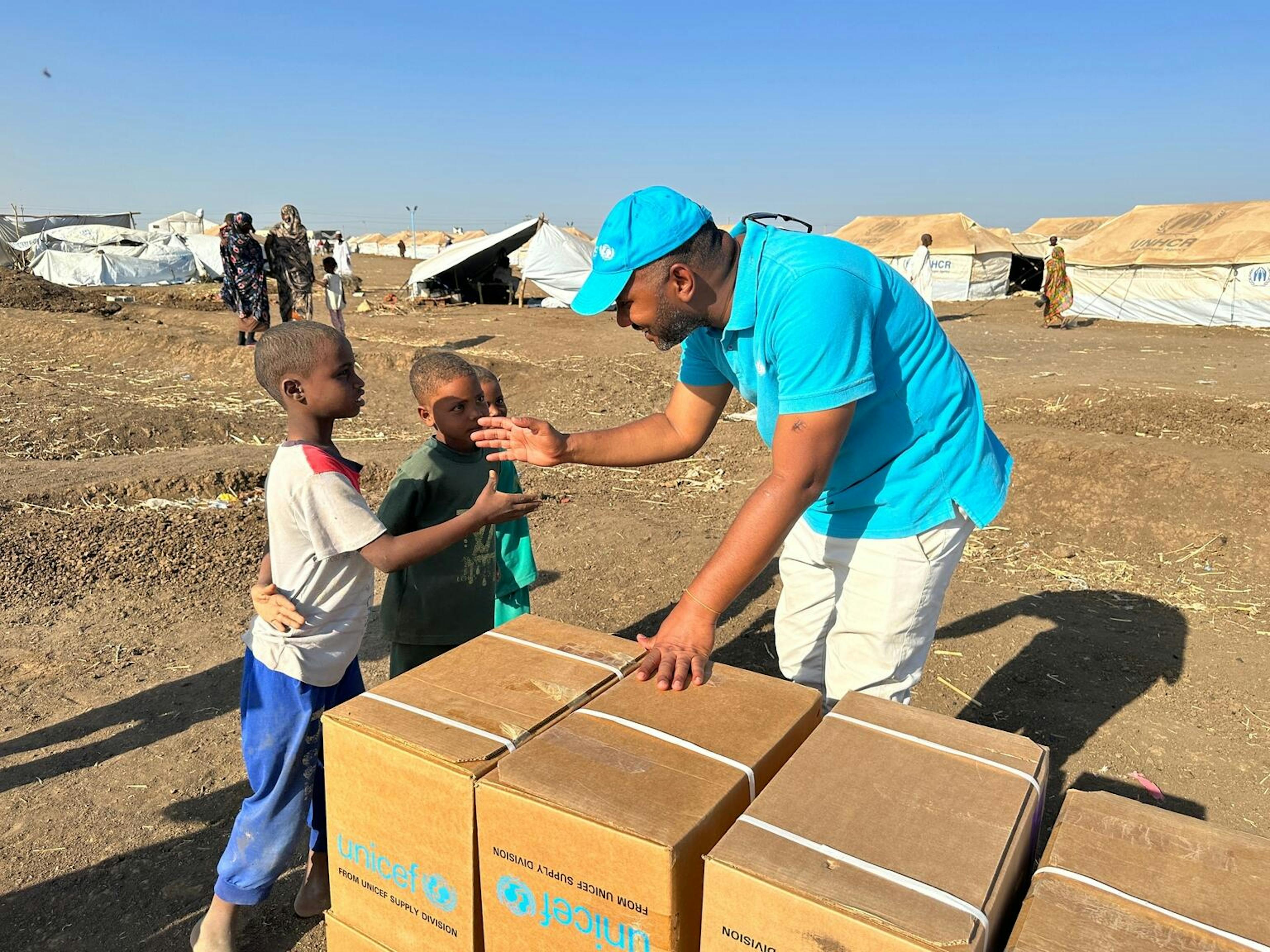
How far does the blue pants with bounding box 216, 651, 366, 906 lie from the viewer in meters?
2.08

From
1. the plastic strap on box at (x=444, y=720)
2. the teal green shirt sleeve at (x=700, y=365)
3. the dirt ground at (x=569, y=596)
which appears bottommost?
the dirt ground at (x=569, y=596)

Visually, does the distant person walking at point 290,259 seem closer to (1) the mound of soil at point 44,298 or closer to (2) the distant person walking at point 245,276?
(2) the distant person walking at point 245,276

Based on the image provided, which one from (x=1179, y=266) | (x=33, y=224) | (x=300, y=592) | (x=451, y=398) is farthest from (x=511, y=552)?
(x=33, y=224)

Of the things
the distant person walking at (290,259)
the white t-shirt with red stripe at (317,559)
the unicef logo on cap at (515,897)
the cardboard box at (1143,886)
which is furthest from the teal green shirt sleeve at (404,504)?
the distant person walking at (290,259)

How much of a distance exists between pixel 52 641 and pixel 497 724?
11.6ft

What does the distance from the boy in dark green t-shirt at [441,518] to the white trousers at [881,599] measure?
3.78 feet

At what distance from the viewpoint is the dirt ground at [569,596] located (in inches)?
110

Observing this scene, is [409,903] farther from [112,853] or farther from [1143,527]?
[1143,527]

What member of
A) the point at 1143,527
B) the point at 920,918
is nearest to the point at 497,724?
the point at 920,918

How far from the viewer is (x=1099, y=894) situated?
1234mm

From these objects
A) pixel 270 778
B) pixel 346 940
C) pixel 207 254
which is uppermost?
pixel 207 254

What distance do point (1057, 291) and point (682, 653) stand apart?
18779mm

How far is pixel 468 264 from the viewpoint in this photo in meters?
20.8

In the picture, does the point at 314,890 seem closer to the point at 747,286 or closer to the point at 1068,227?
the point at 747,286
